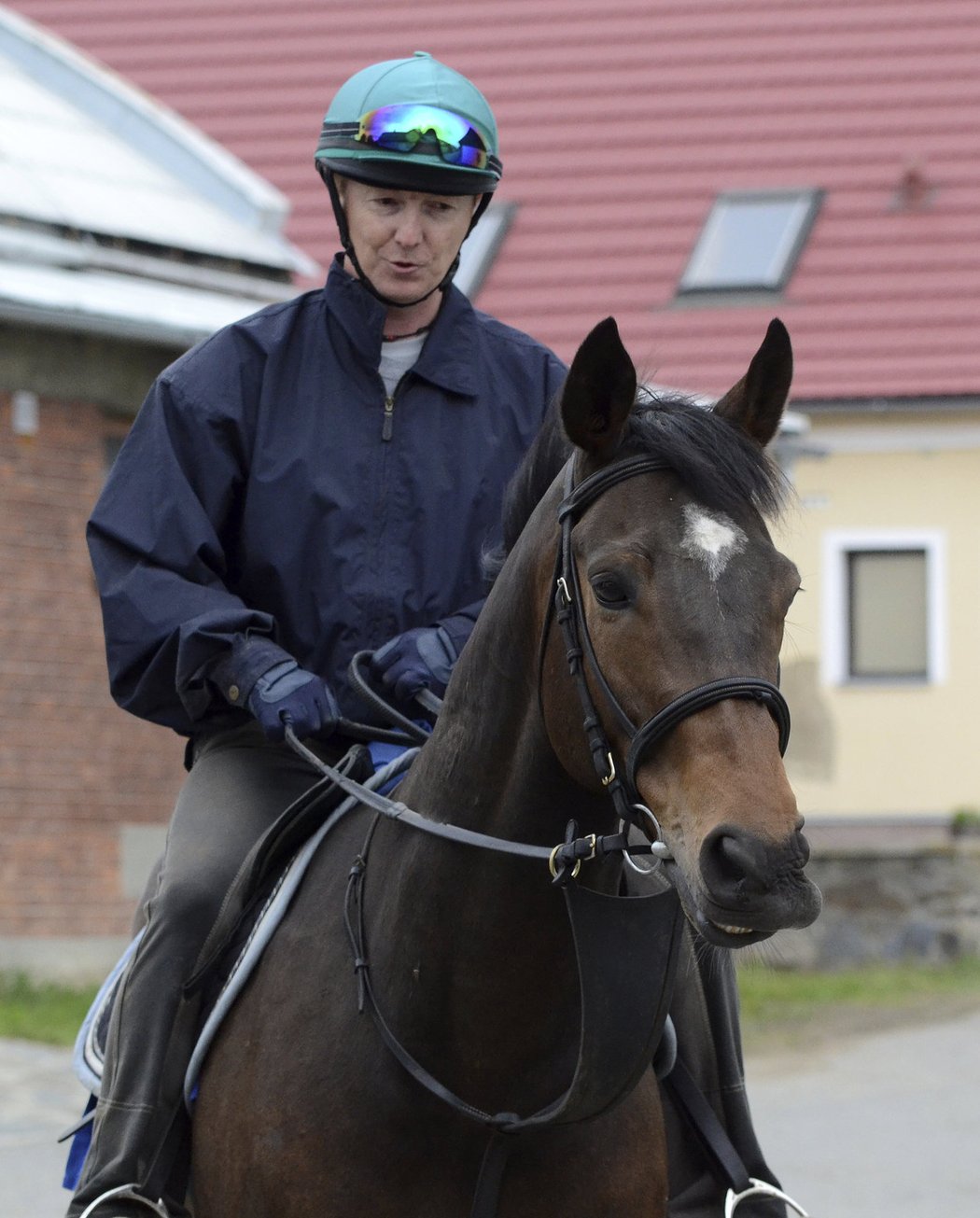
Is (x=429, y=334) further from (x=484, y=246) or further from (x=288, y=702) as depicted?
(x=484, y=246)

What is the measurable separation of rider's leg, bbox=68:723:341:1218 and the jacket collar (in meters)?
0.84

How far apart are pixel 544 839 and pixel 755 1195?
104 centimetres

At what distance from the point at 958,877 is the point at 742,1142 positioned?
39.2ft

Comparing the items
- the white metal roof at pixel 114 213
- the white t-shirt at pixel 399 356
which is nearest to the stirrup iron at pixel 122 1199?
the white t-shirt at pixel 399 356

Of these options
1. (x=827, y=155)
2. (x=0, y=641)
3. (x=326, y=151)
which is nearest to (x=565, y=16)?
(x=827, y=155)

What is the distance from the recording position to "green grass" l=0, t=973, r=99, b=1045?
10711 millimetres

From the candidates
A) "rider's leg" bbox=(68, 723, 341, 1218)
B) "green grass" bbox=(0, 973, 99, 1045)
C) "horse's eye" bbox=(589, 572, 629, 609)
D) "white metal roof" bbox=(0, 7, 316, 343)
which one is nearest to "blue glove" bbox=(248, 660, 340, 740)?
"rider's leg" bbox=(68, 723, 341, 1218)

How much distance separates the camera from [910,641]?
18.4m

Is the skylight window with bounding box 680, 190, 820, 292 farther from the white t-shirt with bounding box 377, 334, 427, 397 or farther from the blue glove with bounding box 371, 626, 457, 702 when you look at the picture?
the blue glove with bounding box 371, 626, 457, 702

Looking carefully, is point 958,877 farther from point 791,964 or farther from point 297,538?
point 297,538

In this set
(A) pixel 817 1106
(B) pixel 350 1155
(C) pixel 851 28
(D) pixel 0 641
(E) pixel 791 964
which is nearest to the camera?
(B) pixel 350 1155

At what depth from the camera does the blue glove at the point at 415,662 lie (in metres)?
4.18

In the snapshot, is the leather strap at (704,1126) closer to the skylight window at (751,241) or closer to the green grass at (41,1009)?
the green grass at (41,1009)

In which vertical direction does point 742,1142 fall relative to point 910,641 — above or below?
below
